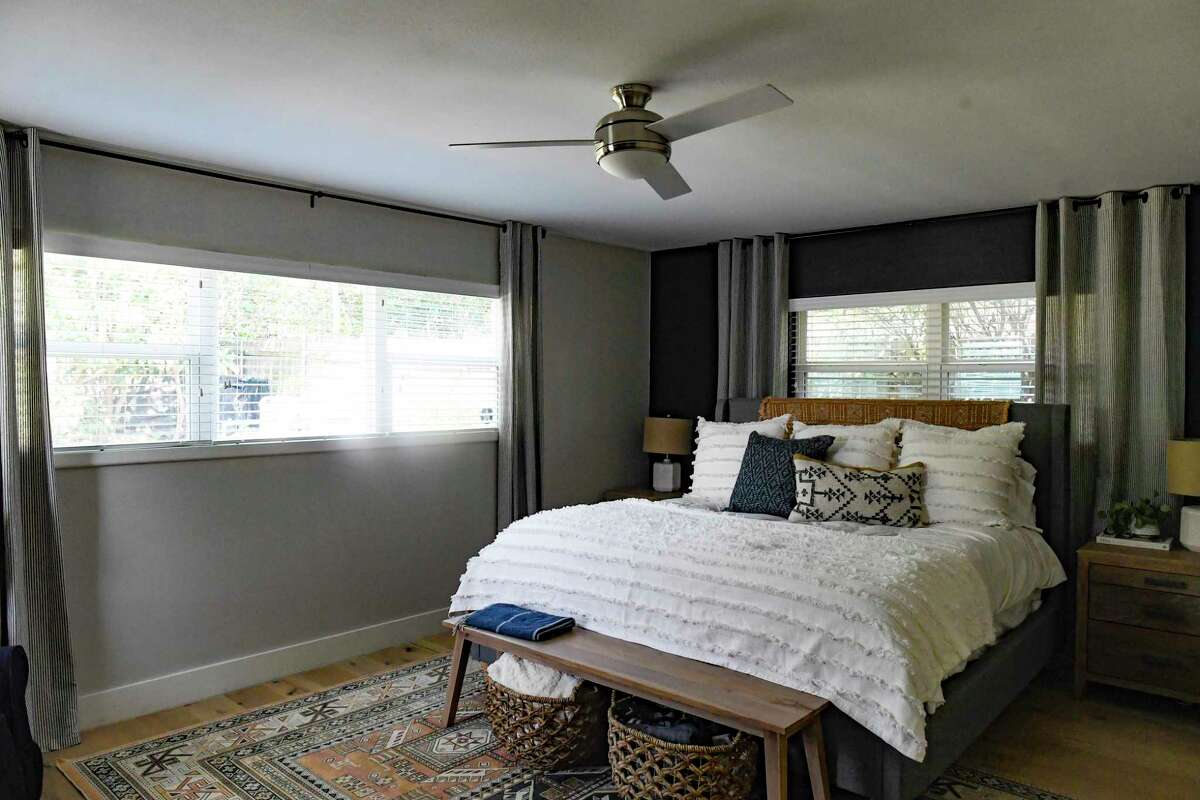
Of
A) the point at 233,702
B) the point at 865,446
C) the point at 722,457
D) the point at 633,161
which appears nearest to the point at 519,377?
the point at 722,457

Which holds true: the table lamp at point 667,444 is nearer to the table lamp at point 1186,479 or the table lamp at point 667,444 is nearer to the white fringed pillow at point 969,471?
the white fringed pillow at point 969,471

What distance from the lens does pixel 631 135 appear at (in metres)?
2.62

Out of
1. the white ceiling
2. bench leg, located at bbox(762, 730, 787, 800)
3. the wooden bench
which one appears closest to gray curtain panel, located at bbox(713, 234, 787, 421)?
the white ceiling

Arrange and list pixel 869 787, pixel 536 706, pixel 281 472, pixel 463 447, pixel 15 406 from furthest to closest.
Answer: pixel 463 447, pixel 281 472, pixel 15 406, pixel 536 706, pixel 869 787

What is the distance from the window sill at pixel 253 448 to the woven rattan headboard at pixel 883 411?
1742 millimetres

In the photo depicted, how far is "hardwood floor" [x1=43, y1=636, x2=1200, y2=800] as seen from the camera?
287 cm

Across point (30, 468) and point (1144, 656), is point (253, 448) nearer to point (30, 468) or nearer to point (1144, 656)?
point (30, 468)

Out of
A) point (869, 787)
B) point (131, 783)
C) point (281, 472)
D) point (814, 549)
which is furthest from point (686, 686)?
point (281, 472)

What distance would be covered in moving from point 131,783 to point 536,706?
56.6 inches

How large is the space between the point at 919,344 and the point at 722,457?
1.39 meters

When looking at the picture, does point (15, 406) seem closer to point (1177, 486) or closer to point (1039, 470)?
point (1039, 470)

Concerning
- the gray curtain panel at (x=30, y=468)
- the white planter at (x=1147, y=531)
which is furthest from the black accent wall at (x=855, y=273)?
the gray curtain panel at (x=30, y=468)

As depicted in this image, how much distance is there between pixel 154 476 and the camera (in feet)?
11.5

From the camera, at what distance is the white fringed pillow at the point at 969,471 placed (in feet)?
11.8
